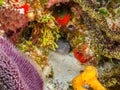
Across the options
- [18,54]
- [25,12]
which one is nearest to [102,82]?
[25,12]

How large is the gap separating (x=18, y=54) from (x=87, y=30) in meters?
2.47

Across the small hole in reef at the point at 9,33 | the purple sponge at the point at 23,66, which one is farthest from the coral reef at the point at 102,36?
the purple sponge at the point at 23,66

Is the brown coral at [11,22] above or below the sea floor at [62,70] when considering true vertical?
above

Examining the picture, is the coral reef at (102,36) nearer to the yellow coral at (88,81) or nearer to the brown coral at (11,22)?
the yellow coral at (88,81)

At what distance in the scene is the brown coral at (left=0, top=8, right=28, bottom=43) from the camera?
12.0 feet

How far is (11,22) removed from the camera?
367 centimetres

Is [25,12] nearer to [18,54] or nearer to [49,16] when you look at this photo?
[49,16]

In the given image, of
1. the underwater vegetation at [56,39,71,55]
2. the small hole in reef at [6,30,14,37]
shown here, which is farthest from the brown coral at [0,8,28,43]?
the underwater vegetation at [56,39,71,55]

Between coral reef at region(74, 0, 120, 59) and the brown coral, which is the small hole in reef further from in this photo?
coral reef at region(74, 0, 120, 59)

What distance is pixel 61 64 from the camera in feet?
14.6

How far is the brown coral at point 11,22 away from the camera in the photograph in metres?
3.65

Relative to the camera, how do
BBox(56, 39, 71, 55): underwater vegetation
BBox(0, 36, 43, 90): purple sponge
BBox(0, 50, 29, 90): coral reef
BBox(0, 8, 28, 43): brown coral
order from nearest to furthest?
BBox(0, 50, 29, 90): coral reef
BBox(0, 36, 43, 90): purple sponge
BBox(0, 8, 28, 43): brown coral
BBox(56, 39, 71, 55): underwater vegetation

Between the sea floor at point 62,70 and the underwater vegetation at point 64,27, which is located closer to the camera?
the underwater vegetation at point 64,27

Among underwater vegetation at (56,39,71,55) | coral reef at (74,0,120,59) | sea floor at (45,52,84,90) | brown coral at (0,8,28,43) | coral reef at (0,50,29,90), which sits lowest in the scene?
sea floor at (45,52,84,90)
